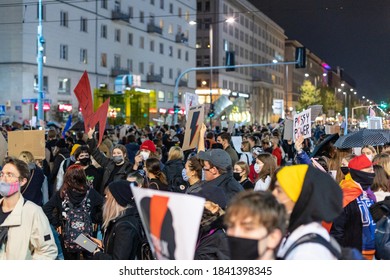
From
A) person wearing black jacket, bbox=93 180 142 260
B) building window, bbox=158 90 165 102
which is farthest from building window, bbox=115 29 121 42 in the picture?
person wearing black jacket, bbox=93 180 142 260

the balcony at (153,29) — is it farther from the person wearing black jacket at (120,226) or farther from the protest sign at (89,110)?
the person wearing black jacket at (120,226)

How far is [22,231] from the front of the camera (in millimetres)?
4637

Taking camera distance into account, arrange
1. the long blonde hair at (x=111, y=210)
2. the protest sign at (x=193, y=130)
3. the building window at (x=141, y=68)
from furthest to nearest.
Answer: the building window at (x=141, y=68)
the protest sign at (x=193, y=130)
the long blonde hair at (x=111, y=210)

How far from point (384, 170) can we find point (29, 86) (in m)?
40.2

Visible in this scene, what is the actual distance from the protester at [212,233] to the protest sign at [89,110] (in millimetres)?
5799

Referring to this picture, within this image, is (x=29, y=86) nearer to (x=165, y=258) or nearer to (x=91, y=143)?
(x=91, y=143)

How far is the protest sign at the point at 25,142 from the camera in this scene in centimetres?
995

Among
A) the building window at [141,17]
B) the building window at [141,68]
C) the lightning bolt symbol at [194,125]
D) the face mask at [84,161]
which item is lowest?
the face mask at [84,161]

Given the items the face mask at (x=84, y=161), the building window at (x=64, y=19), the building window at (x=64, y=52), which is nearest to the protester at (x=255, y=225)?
the face mask at (x=84, y=161)

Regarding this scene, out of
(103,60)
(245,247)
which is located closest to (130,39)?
(103,60)

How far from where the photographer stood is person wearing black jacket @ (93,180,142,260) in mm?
4867

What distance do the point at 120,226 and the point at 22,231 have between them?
76cm
